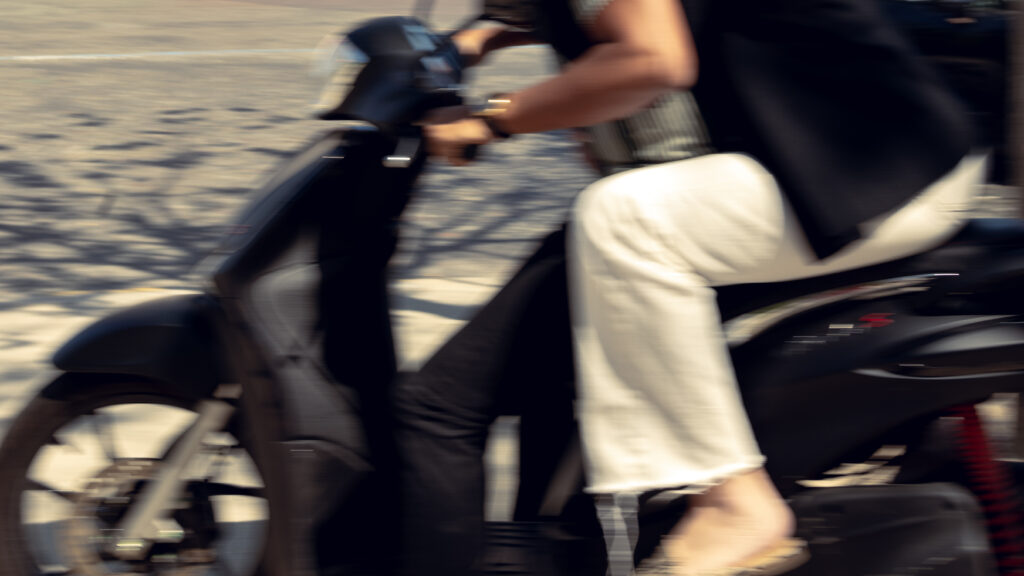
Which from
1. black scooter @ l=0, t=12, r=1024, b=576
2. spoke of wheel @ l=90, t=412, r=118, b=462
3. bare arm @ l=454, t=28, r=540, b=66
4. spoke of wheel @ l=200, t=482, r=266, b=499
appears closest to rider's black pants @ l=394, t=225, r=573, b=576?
black scooter @ l=0, t=12, r=1024, b=576

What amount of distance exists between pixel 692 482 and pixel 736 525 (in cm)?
10

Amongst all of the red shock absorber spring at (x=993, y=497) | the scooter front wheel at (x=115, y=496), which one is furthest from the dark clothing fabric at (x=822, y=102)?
the scooter front wheel at (x=115, y=496)

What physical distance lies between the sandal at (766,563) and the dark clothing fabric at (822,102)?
1.47 ft

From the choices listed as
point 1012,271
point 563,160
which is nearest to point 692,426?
Result: point 1012,271

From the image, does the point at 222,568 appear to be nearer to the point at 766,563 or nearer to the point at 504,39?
the point at 766,563

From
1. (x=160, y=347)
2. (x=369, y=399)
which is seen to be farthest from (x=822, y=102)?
(x=160, y=347)

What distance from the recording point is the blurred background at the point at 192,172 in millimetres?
3471

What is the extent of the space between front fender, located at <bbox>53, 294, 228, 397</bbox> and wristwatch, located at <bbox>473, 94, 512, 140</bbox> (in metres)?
0.54

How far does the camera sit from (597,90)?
188cm

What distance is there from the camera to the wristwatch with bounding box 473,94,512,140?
6.57 ft

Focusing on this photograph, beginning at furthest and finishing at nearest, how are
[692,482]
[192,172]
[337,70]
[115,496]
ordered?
[192,172] → [115,496] → [337,70] → [692,482]

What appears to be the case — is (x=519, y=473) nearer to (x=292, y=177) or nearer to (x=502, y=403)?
(x=502, y=403)

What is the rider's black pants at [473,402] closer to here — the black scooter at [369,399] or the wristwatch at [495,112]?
the black scooter at [369,399]

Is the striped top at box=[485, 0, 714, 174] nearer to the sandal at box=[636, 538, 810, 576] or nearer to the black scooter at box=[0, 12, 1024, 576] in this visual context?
the black scooter at box=[0, 12, 1024, 576]
